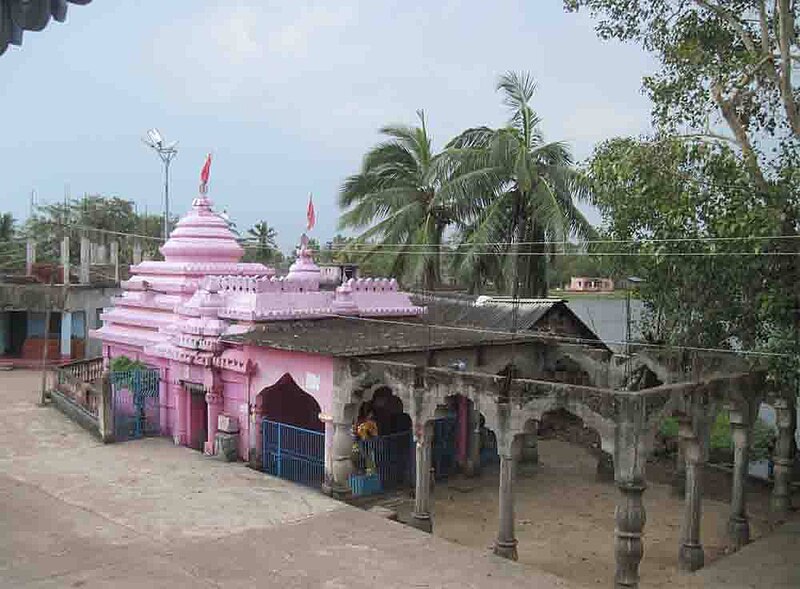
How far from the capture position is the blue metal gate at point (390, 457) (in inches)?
612

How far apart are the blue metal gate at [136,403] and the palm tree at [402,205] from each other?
820cm

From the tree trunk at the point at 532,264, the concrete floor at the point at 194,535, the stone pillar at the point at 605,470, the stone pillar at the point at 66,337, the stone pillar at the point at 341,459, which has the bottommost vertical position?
the stone pillar at the point at 605,470

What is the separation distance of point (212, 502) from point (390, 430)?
17.9ft

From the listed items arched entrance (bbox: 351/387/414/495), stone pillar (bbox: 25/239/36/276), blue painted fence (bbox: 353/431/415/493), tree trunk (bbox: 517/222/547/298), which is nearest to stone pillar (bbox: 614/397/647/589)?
arched entrance (bbox: 351/387/414/495)

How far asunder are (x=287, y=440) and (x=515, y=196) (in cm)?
956

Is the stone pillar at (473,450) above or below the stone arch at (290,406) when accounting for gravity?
below

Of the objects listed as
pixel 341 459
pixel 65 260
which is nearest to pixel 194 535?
pixel 341 459

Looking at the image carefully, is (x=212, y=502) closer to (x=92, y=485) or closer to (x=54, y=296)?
(x=92, y=485)

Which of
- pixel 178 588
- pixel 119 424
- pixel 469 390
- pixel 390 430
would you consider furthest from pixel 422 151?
pixel 178 588

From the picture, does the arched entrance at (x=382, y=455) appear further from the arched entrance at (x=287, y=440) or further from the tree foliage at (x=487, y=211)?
the tree foliage at (x=487, y=211)

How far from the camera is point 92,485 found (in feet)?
46.0

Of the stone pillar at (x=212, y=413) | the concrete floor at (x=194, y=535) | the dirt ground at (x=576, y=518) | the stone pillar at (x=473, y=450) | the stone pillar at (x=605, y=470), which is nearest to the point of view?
the concrete floor at (x=194, y=535)

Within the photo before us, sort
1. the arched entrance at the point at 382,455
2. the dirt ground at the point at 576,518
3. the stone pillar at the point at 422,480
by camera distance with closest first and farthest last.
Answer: the dirt ground at the point at 576,518
the stone pillar at the point at 422,480
the arched entrance at the point at 382,455

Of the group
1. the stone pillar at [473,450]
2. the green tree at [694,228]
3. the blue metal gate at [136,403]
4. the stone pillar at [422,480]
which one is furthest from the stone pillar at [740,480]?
the blue metal gate at [136,403]
